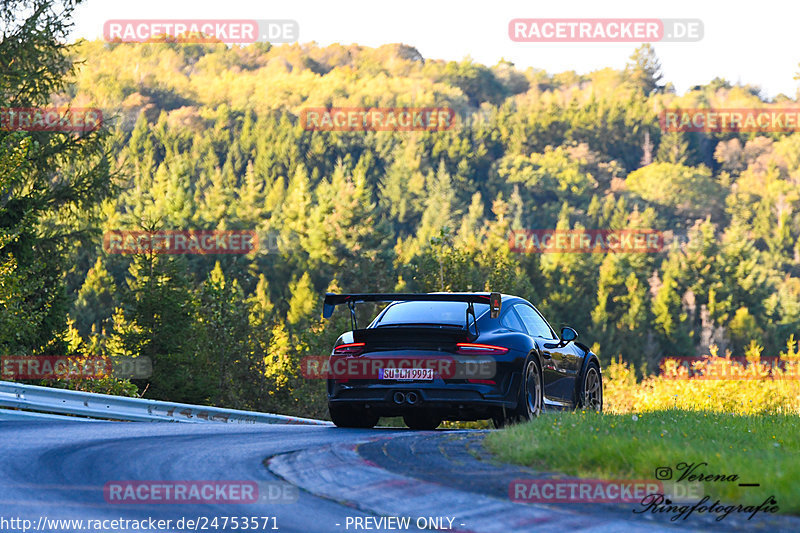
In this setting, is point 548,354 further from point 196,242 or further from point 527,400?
point 196,242

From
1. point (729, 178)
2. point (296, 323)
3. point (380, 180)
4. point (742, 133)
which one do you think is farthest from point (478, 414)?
point (742, 133)

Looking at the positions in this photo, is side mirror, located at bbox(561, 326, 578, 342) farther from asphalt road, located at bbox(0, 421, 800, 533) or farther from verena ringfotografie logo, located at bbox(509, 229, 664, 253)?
verena ringfotografie logo, located at bbox(509, 229, 664, 253)

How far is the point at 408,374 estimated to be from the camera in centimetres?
1137

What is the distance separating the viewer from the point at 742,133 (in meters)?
191

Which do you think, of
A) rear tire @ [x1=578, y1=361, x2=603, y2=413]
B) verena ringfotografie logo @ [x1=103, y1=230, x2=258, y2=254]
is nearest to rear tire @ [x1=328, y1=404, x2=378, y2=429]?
rear tire @ [x1=578, y1=361, x2=603, y2=413]

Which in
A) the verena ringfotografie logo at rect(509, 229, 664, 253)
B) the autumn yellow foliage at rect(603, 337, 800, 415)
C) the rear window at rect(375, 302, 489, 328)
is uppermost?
the verena ringfotografie logo at rect(509, 229, 664, 253)

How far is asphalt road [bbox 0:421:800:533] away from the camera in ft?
18.7

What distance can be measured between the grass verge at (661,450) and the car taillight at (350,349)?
7.61 feet

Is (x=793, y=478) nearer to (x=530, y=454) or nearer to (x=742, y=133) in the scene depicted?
(x=530, y=454)

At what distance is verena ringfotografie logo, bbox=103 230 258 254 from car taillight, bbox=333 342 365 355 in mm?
60706

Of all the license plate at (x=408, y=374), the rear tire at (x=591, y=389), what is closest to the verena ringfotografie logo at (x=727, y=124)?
the rear tire at (x=591, y=389)

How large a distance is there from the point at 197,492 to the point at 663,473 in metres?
2.71

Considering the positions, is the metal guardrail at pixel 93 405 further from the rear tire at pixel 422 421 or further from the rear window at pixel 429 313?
the rear window at pixel 429 313

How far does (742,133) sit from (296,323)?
126 meters
